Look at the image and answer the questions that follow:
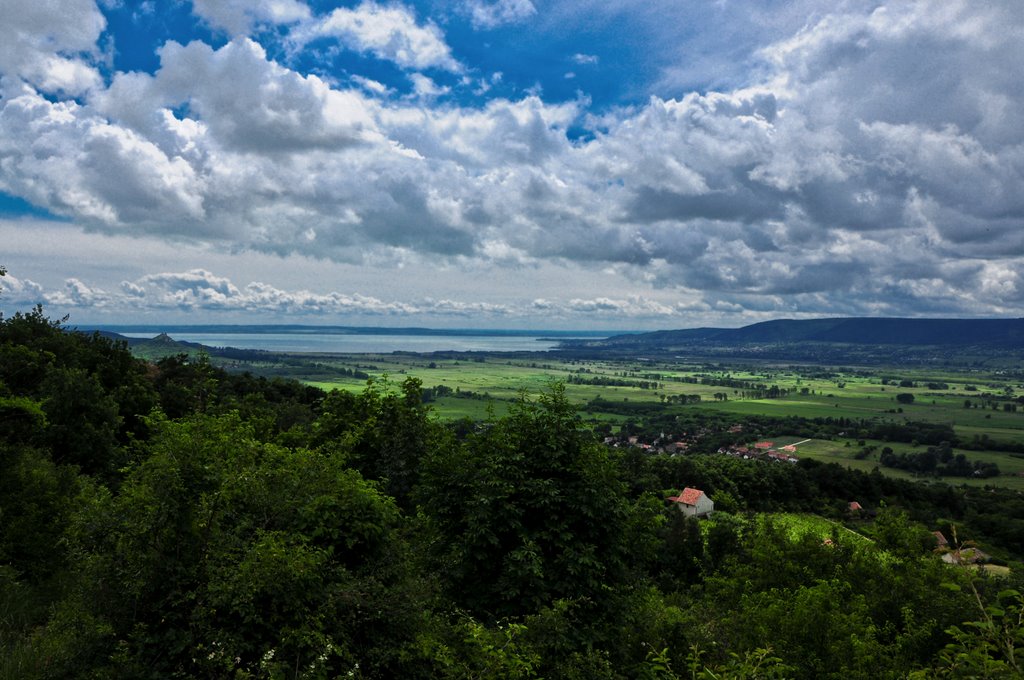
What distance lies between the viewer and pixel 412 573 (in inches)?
417

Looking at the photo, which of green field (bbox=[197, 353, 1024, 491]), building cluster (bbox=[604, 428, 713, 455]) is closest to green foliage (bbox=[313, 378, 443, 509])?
green field (bbox=[197, 353, 1024, 491])

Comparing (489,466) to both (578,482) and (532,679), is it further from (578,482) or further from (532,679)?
(532,679)

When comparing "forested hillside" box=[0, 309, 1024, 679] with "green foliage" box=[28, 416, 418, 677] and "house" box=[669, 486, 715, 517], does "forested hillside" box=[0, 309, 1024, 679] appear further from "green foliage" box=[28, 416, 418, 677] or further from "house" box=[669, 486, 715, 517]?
"house" box=[669, 486, 715, 517]

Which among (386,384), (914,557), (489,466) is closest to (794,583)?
(914,557)

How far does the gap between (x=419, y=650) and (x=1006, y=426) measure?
568 ft

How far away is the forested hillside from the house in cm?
3832

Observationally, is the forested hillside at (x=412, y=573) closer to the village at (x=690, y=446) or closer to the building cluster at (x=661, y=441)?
the village at (x=690, y=446)

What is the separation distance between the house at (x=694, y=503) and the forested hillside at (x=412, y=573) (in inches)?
1509

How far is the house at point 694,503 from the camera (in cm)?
6244

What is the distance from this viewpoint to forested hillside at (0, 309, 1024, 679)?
7.74 m

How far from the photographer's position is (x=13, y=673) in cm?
778

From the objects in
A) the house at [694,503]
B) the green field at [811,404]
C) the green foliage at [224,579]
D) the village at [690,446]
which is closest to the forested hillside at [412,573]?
the green foliage at [224,579]

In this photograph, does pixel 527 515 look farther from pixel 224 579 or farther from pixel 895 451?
pixel 895 451

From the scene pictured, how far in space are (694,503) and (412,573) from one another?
58454mm
